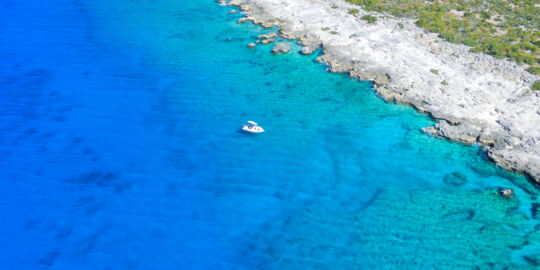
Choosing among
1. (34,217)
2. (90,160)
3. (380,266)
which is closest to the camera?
(380,266)

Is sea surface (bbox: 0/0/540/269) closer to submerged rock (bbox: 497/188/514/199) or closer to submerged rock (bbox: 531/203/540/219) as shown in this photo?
submerged rock (bbox: 531/203/540/219)

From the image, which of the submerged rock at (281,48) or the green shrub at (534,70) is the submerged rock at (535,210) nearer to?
the green shrub at (534,70)

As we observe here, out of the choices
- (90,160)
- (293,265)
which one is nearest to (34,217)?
(90,160)

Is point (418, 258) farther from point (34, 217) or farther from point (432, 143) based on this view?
point (34, 217)

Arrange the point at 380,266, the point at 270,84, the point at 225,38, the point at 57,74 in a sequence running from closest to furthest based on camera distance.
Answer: the point at 380,266 < the point at 270,84 < the point at 57,74 < the point at 225,38

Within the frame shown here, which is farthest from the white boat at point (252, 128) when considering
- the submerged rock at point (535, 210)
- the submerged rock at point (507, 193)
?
the submerged rock at point (535, 210)

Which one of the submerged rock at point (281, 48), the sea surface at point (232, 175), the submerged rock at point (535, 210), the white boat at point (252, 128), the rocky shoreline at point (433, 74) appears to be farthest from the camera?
the submerged rock at point (281, 48)

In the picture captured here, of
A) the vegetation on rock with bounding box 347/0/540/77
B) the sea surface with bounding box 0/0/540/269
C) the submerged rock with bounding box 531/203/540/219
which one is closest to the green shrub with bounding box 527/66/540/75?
the vegetation on rock with bounding box 347/0/540/77
